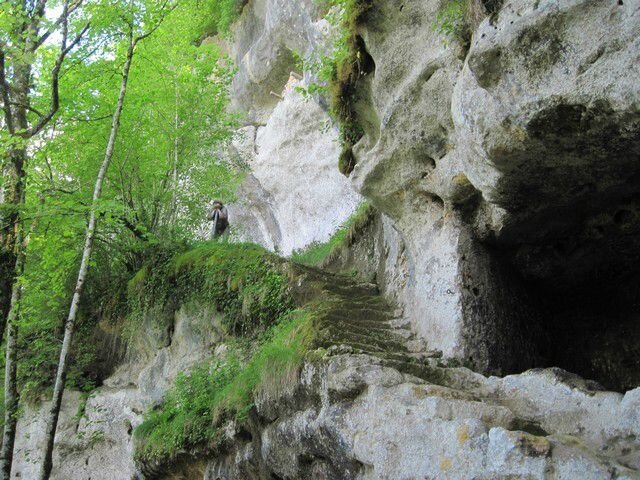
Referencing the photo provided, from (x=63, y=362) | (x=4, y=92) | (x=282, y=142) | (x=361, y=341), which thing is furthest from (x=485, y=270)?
(x=282, y=142)

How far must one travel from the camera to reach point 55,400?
313 inches

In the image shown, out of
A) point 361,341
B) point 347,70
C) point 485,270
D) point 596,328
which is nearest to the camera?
point 361,341

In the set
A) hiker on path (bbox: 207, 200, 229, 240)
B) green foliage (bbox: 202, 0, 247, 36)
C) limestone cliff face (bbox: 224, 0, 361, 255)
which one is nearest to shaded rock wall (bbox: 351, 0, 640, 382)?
hiker on path (bbox: 207, 200, 229, 240)

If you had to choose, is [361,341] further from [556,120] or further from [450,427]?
[556,120]

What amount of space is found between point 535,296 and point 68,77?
9.19 meters

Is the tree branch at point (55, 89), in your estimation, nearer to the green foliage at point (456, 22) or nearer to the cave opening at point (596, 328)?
the green foliage at point (456, 22)

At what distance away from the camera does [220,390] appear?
847cm

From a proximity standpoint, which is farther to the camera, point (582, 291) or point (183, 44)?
point (183, 44)

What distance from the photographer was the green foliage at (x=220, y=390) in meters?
6.74

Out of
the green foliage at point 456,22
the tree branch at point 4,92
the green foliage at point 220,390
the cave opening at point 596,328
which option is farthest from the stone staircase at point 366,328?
the tree branch at point 4,92

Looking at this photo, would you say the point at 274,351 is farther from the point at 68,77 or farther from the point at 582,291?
the point at 68,77

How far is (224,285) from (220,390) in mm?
2220

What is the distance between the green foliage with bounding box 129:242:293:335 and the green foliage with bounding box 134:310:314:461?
0.48 metres

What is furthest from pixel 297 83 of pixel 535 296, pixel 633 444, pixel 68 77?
pixel 633 444
